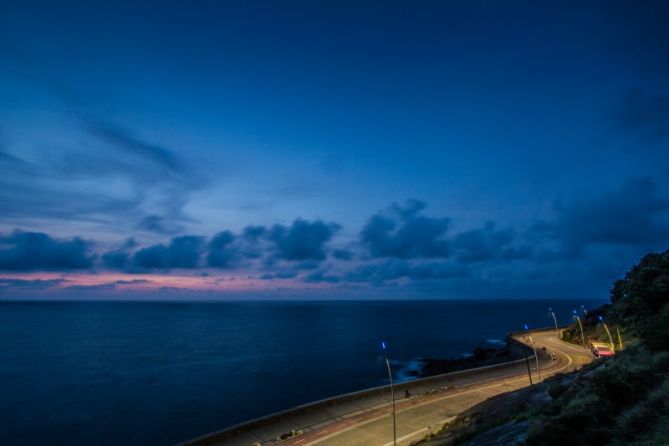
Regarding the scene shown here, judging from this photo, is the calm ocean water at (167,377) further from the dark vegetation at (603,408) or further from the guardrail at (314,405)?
the dark vegetation at (603,408)

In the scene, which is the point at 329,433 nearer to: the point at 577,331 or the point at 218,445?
the point at 218,445

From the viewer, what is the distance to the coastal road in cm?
2683

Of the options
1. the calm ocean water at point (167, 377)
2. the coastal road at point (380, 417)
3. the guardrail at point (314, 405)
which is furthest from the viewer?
the calm ocean water at point (167, 377)

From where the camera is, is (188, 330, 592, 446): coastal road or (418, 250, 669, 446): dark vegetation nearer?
(418, 250, 669, 446): dark vegetation

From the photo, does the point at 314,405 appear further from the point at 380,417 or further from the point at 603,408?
the point at 603,408

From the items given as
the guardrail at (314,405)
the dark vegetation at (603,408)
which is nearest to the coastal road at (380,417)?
the guardrail at (314,405)

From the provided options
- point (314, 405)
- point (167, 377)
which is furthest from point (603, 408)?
point (167, 377)

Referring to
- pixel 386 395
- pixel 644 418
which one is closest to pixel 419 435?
pixel 386 395

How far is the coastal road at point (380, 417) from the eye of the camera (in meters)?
26.8

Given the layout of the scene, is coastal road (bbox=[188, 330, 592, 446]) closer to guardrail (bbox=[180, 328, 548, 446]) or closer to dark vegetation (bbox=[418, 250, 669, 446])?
guardrail (bbox=[180, 328, 548, 446])

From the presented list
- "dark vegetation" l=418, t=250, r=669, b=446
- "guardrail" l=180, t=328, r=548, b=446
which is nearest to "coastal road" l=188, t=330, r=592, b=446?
"guardrail" l=180, t=328, r=548, b=446

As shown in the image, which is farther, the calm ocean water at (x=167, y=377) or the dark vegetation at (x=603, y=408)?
the calm ocean water at (x=167, y=377)

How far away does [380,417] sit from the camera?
1227 inches

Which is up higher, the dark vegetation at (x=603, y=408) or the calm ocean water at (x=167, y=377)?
the dark vegetation at (x=603, y=408)
